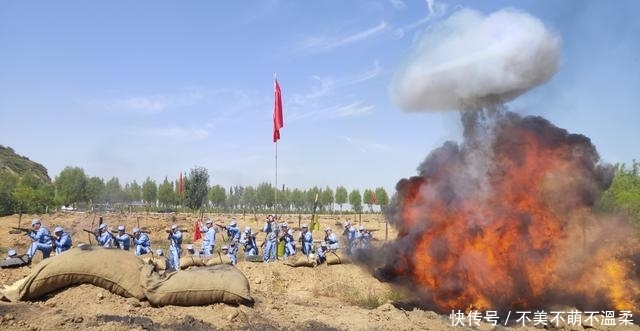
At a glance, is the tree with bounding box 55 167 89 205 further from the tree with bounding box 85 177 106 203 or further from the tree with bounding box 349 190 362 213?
the tree with bounding box 349 190 362 213

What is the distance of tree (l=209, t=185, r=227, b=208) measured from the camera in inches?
2985

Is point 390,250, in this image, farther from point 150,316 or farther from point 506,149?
point 150,316

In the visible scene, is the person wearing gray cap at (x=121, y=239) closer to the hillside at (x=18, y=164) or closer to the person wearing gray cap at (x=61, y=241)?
the person wearing gray cap at (x=61, y=241)

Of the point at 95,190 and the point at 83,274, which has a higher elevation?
the point at 95,190

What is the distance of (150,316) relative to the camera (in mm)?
8094

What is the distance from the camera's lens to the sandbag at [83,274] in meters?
8.51

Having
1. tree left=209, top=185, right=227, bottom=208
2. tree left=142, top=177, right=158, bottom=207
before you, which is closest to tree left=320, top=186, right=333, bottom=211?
tree left=209, top=185, right=227, bottom=208

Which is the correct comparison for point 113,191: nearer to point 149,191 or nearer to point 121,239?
point 149,191

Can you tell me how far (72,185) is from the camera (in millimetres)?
59375

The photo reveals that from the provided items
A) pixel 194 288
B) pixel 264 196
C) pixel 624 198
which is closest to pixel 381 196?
pixel 264 196

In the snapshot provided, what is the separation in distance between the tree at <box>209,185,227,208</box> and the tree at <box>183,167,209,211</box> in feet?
49.4

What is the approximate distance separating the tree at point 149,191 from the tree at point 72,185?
1086 cm

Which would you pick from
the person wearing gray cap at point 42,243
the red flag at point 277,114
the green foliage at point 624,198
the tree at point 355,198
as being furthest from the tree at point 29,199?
the tree at point 355,198

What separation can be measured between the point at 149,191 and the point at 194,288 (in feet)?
222
